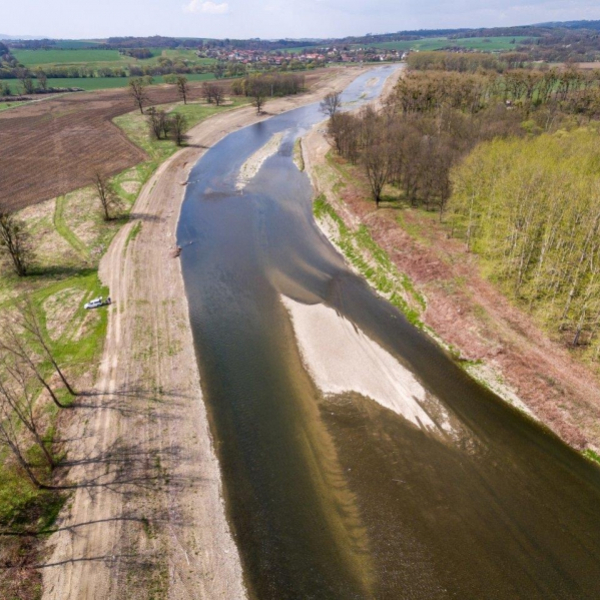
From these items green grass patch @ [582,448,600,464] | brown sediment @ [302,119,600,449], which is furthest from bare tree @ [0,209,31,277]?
green grass patch @ [582,448,600,464]

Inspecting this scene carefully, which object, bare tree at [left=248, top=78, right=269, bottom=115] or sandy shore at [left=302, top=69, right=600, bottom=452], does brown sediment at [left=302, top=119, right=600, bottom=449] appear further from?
bare tree at [left=248, top=78, right=269, bottom=115]

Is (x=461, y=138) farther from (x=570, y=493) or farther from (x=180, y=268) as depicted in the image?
(x=570, y=493)

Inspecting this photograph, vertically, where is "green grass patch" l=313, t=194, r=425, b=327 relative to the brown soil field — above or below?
below

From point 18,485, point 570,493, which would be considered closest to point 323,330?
point 570,493

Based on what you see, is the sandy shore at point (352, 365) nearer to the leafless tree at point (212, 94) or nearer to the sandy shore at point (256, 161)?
the sandy shore at point (256, 161)

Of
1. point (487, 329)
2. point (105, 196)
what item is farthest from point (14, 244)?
point (487, 329)

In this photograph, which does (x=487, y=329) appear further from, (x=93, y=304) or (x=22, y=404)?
(x=93, y=304)

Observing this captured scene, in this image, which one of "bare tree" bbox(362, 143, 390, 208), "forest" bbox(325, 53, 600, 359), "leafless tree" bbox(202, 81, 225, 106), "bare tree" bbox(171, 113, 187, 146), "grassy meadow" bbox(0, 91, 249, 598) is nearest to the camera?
"grassy meadow" bbox(0, 91, 249, 598)
